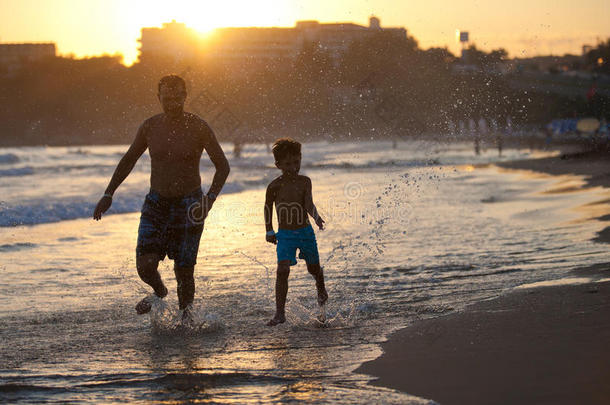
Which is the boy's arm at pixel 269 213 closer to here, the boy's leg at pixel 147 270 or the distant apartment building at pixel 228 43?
the boy's leg at pixel 147 270

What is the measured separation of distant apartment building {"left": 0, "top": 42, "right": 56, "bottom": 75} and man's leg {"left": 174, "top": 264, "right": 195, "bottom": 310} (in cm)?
12269

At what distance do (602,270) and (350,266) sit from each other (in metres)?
2.46

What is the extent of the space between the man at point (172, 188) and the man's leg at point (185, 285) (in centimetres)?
1

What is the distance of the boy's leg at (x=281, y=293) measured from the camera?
583cm

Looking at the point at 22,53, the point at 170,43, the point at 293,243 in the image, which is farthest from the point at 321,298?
the point at 22,53

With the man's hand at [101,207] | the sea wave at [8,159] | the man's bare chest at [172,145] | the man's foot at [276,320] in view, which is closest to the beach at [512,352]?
the man's foot at [276,320]

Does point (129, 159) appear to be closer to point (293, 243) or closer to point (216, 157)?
point (216, 157)

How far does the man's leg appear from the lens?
5883mm

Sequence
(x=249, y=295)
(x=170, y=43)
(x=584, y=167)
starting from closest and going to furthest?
(x=249, y=295) → (x=584, y=167) → (x=170, y=43)

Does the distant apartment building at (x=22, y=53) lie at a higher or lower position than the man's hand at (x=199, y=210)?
higher

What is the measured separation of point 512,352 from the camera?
180 inches

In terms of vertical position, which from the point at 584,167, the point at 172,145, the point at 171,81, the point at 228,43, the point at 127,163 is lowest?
the point at 584,167

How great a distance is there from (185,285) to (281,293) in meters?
0.65

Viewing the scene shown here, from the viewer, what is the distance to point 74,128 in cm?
10119
